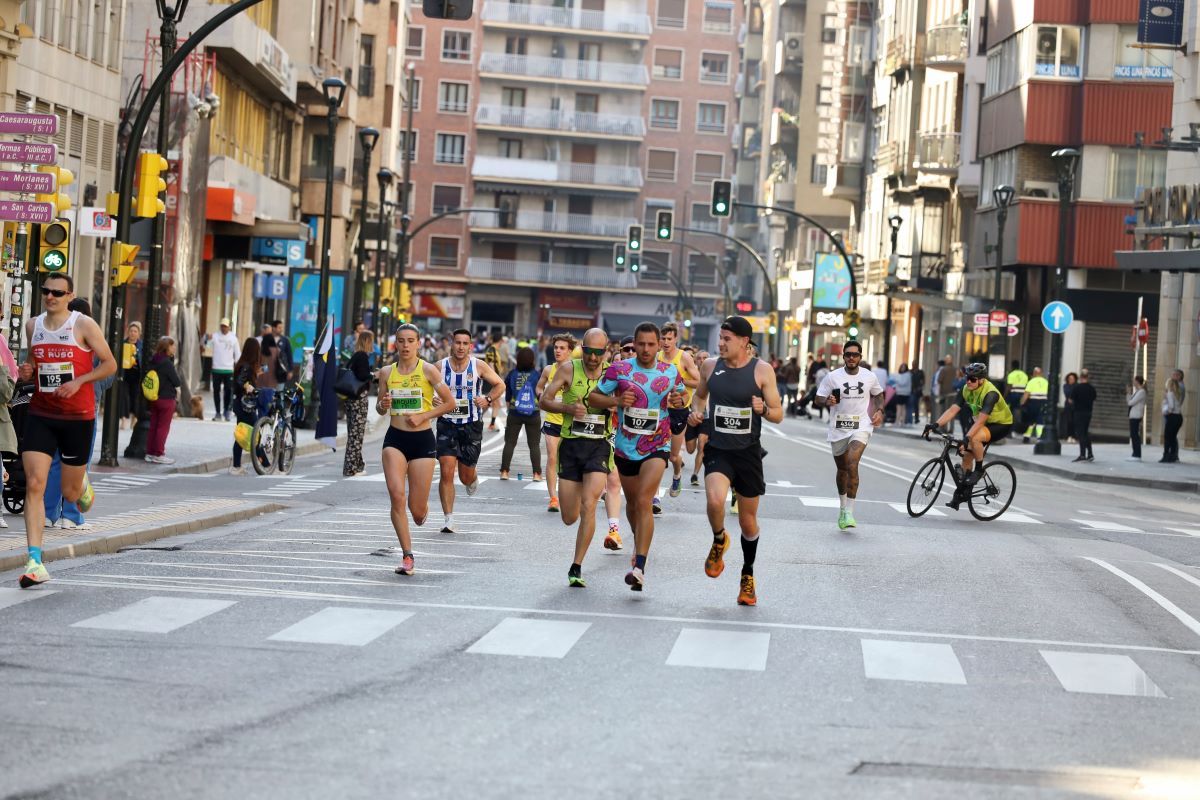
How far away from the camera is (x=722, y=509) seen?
13.9m

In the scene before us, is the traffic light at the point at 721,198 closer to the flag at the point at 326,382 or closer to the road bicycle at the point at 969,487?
the flag at the point at 326,382

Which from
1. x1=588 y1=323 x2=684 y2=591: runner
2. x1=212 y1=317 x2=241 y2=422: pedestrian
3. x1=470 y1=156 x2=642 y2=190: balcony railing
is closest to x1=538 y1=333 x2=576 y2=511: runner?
x1=588 y1=323 x2=684 y2=591: runner

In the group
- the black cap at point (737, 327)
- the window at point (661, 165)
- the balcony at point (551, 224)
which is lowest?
the black cap at point (737, 327)

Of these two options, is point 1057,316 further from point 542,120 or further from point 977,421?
point 542,120

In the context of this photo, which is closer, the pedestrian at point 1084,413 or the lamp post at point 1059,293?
the pedestrian at point 1084,413

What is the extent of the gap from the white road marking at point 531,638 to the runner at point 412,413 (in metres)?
3.08

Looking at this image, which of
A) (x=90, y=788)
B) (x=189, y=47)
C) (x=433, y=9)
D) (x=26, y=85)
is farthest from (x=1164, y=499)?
(x=90, y=788)

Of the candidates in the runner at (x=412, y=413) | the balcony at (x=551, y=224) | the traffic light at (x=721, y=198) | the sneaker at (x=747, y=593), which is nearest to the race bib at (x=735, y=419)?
the sneaker at (x=747, y=593)

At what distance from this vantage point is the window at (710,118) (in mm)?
120312

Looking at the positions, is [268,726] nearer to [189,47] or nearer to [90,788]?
[90,788]

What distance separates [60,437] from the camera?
1368 cm

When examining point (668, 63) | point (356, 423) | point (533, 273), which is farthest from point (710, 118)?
point (356, 423)

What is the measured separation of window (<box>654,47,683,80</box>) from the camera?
118m

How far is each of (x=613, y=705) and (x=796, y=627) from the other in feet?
11.6
